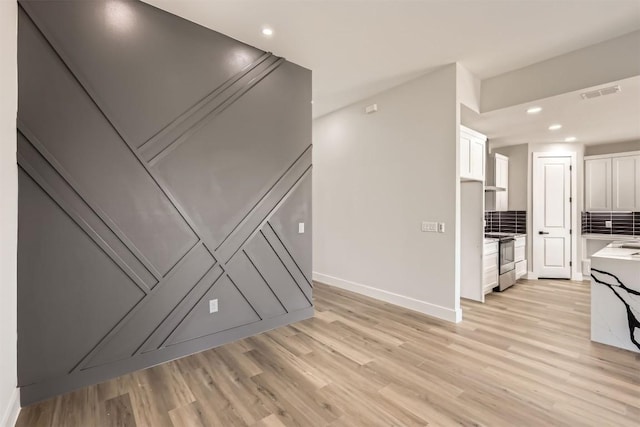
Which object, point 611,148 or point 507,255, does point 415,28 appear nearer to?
point 507,255

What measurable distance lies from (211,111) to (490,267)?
4495 mm

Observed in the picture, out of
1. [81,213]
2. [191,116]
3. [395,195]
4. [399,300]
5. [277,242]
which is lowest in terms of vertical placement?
[399,300]

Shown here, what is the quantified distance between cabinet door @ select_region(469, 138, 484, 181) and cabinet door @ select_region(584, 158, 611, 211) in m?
3.22

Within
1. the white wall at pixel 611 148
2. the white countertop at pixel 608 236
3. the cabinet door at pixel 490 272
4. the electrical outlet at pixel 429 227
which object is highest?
the white wall at pixel 611 148

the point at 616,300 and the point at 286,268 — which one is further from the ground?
the point at 286,268

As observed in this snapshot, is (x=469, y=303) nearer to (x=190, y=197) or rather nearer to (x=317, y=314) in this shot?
(x=317, y=314)

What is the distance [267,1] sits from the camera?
8.18 feet

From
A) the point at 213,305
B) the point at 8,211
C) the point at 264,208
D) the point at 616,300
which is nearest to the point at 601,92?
the point at 616,300

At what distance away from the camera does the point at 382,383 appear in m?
2.28

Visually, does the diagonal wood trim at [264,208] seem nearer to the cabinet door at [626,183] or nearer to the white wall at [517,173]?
the white wall at [517,173]

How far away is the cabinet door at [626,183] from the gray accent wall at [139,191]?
6207 millimetres

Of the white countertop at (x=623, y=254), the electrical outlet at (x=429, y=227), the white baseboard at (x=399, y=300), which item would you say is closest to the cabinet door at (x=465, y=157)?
the electrical outlet at (x=429, y=227)

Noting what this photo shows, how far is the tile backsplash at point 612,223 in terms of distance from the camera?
215 inches

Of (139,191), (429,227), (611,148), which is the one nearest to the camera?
(139,191)
